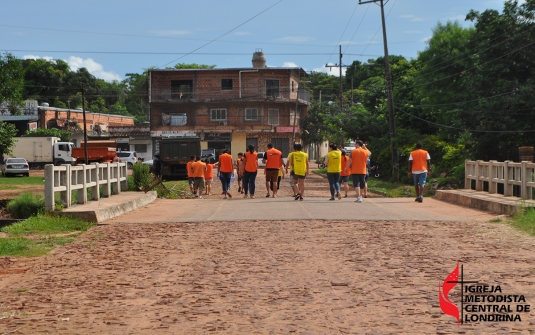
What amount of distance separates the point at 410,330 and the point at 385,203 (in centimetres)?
1445

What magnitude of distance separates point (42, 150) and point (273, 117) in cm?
2295

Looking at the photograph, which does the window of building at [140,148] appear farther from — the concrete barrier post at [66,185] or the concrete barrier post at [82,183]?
the concrete barrier post at [66,185]

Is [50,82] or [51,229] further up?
[50,82]

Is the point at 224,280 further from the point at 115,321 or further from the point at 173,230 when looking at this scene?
the point at 173,230

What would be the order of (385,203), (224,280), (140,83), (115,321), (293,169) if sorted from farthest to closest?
1. (140,83)
2. (293,169)
3. (385,203)
4. (224,280)
5. (115,321)

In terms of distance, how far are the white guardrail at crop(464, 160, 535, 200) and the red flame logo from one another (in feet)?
30.2

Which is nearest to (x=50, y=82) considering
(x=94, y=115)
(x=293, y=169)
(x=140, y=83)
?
(x=94, y=115)

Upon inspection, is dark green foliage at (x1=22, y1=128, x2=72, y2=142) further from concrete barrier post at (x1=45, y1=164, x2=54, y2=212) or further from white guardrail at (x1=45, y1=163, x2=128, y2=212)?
concrete barrier post at (x1=45, y1=164, x2=54, y2=212)

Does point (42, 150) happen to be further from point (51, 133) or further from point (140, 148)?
point (140, 148)

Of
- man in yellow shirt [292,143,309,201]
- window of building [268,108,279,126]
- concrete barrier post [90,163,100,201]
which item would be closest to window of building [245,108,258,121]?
window of building [268,108,279,126]

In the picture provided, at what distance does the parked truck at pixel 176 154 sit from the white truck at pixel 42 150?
2044cm

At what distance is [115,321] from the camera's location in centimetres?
659

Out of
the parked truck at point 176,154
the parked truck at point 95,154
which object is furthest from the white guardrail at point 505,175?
the parked truck at point 95,154

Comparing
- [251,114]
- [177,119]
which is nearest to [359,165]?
[251,114]
